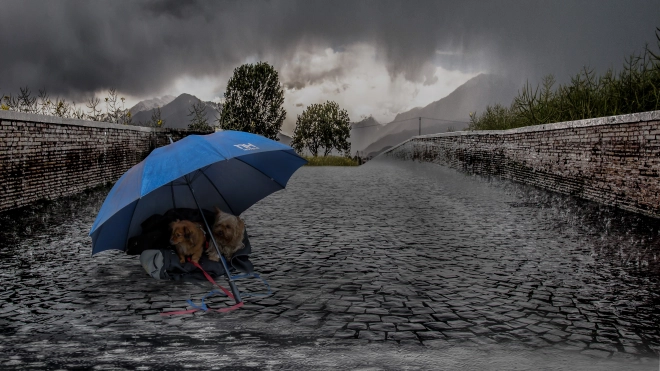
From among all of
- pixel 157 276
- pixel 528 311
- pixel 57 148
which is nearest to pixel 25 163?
pixel 57 148

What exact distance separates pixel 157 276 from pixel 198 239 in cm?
64

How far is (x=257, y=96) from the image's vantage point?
5956 centimetres

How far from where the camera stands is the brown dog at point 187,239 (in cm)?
591

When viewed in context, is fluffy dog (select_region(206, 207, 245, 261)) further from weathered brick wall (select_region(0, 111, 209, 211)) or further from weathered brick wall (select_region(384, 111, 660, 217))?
weathered brick wall (select_region(384, 111, 660, 217))

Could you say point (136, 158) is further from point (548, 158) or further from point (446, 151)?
point (446, 151)

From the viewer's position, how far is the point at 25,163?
13.2 meters

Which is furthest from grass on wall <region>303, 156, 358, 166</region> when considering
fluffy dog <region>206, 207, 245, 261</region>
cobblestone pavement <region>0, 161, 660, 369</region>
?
fluffy dog <region>206, 207, 245, 261</region>

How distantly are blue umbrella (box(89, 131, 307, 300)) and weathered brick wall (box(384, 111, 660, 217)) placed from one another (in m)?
8.13

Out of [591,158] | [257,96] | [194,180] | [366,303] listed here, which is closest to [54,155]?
[194,180]

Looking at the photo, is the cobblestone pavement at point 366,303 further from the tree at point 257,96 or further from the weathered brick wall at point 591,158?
the tree at point 257,96

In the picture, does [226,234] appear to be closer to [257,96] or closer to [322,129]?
[257,96]

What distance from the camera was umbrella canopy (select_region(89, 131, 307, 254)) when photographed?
5172mm

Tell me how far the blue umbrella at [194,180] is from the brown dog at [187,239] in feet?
0.71

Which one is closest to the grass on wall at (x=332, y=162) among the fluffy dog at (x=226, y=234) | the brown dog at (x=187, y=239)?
the fluffy dog at (x=226, y=234)
